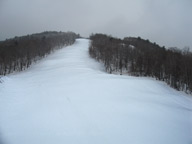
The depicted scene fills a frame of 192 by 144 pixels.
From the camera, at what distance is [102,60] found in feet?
146

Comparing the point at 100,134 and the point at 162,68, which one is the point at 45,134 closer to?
the point at 100,134

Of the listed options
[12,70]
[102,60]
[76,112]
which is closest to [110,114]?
[76,112]

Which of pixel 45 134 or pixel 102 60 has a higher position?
pixel 102 60

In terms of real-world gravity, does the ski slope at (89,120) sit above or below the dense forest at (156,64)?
below

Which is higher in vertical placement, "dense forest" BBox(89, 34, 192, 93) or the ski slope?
"dense forest" BBox(89, 34, 192, 93)

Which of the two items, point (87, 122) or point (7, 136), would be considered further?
point (87, 122)

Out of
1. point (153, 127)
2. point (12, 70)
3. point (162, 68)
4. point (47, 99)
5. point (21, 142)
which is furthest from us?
point (12, 70)

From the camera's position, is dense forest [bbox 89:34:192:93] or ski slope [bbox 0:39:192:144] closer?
ski slope [bbox 0:39:192:144]

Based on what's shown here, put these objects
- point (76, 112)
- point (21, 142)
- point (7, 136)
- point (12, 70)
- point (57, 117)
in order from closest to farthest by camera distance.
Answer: point (21, 142), point (7, 136), point (57, 117), point (76, 112), point (12, 70)

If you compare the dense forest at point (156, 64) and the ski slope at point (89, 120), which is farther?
the dense forest at point (156, 64)

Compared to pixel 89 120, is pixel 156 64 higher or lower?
higher

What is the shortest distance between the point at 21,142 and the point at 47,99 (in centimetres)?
559

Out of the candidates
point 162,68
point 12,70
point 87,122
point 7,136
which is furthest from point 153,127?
point 12,70

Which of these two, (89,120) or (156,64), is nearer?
(89,120)
